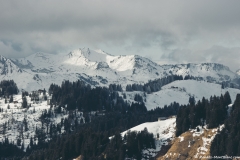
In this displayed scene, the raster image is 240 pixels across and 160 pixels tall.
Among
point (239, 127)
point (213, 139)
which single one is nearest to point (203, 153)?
point (213, 139)

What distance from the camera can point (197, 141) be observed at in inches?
7721

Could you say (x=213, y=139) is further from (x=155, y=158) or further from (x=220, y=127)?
(x=155, y=158)

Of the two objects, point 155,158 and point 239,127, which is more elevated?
point 239,127

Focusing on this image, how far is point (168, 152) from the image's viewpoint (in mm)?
198125

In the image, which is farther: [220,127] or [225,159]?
[220,127]

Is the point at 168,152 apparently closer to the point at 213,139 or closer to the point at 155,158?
the point at 155,158

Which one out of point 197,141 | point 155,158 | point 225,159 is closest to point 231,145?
point 225,159

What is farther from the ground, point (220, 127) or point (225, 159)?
point (220, 127)

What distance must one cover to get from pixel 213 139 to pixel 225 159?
501 inches

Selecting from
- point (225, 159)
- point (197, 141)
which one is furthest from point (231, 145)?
point (197, 141)

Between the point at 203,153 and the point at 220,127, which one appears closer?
the point at 203,153

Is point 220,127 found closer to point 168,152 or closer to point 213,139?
point 213,139

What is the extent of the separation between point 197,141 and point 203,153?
32.3 ft

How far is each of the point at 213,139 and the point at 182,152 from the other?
1487cm
